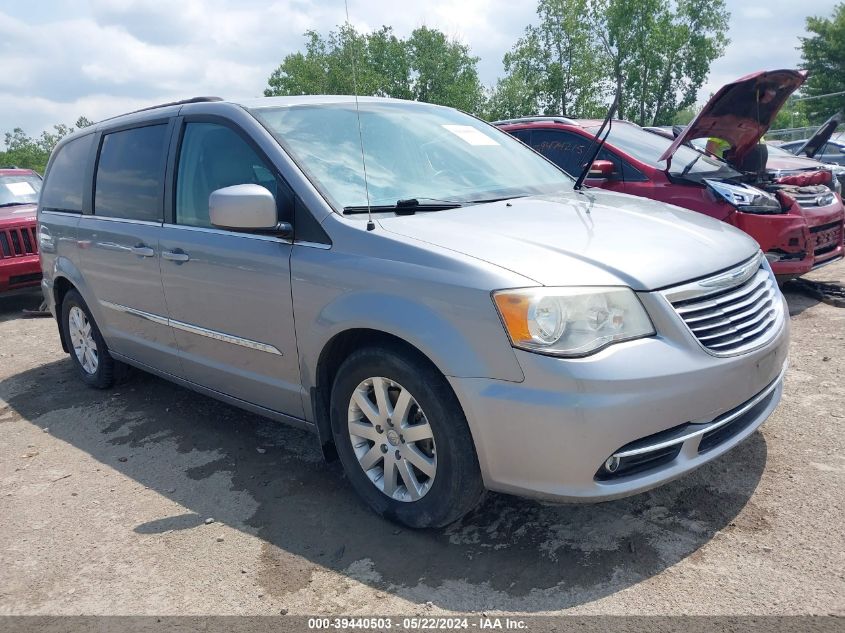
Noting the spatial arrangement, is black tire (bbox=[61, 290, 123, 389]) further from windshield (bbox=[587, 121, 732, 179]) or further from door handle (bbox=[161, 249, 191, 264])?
windshield (bbox=[587, 121, 732, 179])

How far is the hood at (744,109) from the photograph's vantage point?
19.2ft

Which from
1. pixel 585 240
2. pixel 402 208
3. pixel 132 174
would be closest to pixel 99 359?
pixel 132 174

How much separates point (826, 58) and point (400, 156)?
4110 centimetres

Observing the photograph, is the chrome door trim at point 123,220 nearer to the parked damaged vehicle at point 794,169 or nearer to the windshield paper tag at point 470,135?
the windshield paper tag at point 470,135

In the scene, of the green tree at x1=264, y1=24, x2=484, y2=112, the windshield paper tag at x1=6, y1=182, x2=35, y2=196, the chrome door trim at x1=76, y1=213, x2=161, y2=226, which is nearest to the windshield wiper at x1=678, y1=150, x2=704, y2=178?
the chrome door trim at x1=76, y1=213, x2=161, y2=226

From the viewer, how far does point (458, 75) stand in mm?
56375

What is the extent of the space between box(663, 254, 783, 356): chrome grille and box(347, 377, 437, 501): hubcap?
105cm

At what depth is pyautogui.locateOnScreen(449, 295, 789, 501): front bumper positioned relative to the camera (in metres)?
2.29

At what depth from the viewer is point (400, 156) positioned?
3434 millimetres

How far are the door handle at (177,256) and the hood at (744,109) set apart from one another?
411cm

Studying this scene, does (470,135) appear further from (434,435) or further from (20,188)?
(20,188)

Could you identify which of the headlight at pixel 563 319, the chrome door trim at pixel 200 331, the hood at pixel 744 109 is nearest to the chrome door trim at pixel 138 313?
the chrome door trim at pixel 200 331

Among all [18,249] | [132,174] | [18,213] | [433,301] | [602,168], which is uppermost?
[132,174]

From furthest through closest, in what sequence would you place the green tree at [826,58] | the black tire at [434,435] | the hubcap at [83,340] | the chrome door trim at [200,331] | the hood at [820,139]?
the green tree at [826,58] → the hood at [820,139] → the hubcap at [83,340] → the chrome door trim at [200,331] → the black tire at [434,435]
